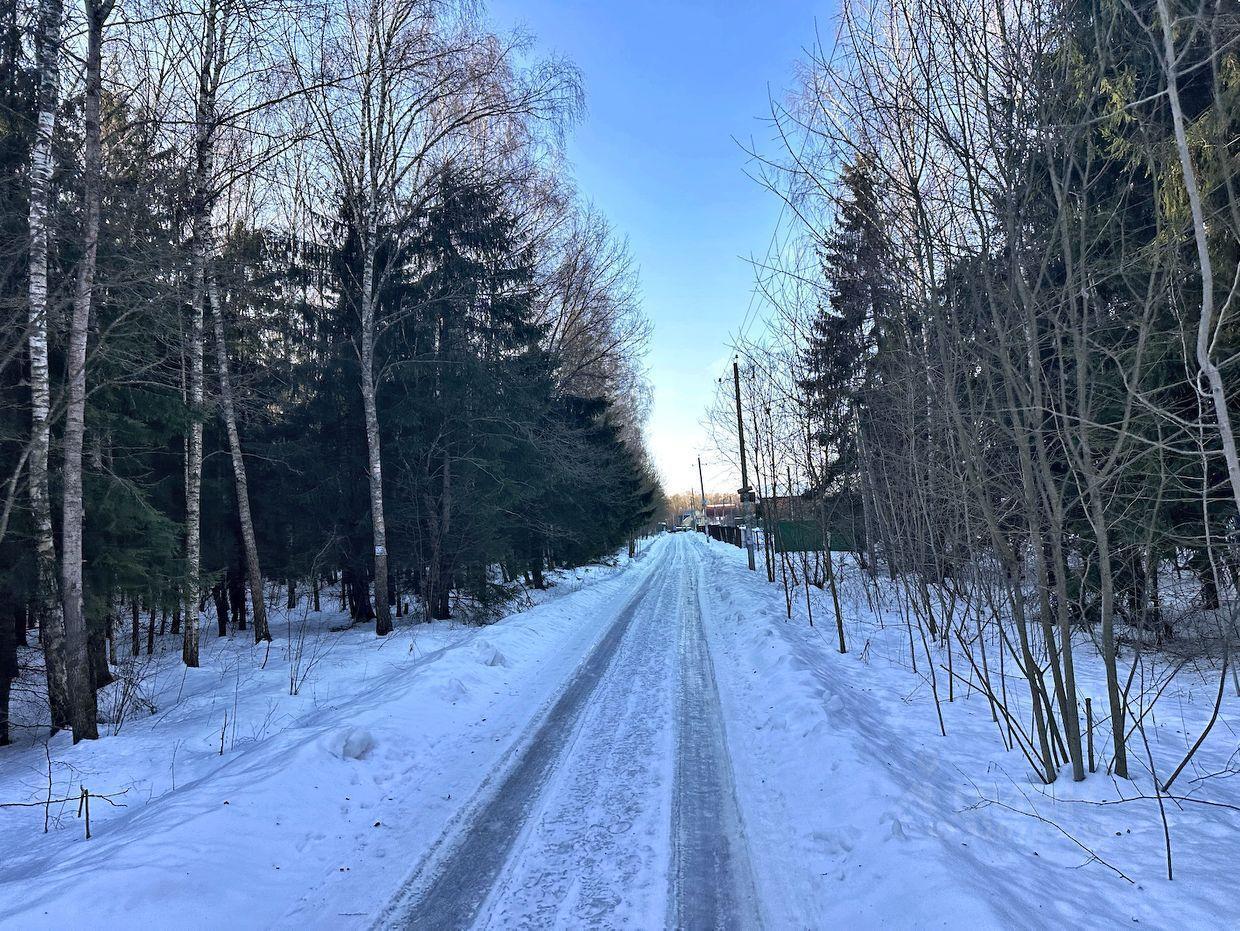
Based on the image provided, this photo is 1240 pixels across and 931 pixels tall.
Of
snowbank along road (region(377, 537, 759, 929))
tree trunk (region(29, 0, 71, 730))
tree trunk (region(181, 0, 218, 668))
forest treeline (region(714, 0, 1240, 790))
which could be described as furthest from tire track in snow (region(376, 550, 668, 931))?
tree trunk (region(181, 0, 218, 668))

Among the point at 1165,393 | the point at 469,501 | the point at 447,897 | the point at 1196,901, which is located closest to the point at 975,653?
the point at 1165,393

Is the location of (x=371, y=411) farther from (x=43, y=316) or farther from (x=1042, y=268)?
(x=1042, y=268)

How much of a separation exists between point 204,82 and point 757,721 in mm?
13200

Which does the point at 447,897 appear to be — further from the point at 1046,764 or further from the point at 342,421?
the point at 342,421

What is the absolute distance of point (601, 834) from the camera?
3.92 meters

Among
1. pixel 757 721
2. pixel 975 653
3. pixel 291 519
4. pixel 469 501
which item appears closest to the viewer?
pixel 757 721

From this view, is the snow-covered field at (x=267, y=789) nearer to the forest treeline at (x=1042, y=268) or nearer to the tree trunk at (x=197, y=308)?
the tree trunk at (x=197, y=308)

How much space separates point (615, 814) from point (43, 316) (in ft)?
24.5

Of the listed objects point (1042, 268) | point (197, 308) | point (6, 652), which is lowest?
point (6, 652)

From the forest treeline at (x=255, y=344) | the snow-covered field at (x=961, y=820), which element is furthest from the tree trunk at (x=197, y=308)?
the snow-covered field at (x=961, y=820)

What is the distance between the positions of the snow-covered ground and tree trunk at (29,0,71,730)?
1.70 m

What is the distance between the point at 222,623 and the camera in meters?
17.5

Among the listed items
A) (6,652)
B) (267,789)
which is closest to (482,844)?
(267,789)

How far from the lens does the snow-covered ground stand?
10.2ft
